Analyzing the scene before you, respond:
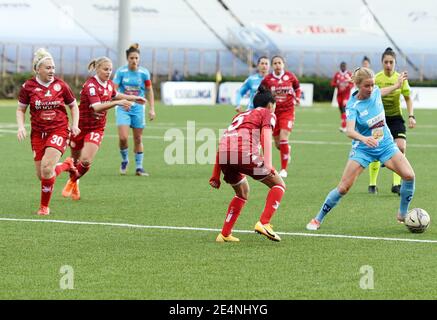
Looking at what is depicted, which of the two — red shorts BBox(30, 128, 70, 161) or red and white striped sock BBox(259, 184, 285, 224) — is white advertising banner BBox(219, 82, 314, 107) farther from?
red and white striped sock BBox(259, 184, 285, 224)

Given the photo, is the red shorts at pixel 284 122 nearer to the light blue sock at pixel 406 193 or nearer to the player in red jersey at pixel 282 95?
the player in red jersey at pixel 282 95

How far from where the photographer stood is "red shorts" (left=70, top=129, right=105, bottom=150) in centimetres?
1709

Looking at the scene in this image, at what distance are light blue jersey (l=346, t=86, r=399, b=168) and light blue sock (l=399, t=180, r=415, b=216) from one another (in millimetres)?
438

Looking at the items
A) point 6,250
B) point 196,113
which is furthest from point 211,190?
point 196,113

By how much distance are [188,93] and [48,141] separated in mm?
42760

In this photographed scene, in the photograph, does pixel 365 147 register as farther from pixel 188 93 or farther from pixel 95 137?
pixel 188 93

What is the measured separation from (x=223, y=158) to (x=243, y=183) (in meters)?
0.50

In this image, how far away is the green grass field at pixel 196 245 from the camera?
9.69 metres

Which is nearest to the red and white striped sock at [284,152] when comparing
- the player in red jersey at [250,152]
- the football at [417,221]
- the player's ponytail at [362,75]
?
the player's ponytail at [362,75]

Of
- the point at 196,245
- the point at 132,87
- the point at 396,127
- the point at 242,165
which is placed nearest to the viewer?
the point at 196,245

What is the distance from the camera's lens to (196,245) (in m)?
12.1

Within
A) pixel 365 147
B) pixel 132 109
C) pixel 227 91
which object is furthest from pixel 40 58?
pixel 227 91

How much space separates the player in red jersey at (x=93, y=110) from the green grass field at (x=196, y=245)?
23.0 inches

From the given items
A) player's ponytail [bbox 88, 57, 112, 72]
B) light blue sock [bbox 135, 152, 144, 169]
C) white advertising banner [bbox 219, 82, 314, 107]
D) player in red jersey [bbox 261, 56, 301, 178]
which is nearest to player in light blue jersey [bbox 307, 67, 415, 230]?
player's ponytail [bbox 88, 57, 112, 72]
